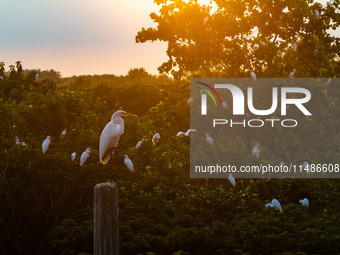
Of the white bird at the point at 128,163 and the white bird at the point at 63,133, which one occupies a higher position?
the white bird at the point at 63,133

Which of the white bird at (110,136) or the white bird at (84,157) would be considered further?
the white bird at (84,157)

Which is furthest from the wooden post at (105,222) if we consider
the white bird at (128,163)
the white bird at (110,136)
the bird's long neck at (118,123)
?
the white bird at (128,163)

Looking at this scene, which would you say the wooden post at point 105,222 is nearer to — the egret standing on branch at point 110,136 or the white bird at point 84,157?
the egret standing on branch at point 110,136

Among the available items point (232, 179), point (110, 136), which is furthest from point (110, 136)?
point (232, 179)

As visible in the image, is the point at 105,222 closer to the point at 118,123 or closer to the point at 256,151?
the point at 118,123

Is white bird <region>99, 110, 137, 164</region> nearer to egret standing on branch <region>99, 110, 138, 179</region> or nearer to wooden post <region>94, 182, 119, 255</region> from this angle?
egret standing on branch <region>99, 110, 138, 179</region>

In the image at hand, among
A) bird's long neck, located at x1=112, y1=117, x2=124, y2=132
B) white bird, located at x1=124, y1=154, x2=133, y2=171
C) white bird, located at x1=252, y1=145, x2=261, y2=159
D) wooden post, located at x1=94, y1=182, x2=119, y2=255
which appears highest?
bird's long neck, located at x1=112, y1=117, x2=124, y2=132

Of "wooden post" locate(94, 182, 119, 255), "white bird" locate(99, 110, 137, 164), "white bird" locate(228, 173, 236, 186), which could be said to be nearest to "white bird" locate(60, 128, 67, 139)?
"white bird" locate(99, 110, 137, 164)

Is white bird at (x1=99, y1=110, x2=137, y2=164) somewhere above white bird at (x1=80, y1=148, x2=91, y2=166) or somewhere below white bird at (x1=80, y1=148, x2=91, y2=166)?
above

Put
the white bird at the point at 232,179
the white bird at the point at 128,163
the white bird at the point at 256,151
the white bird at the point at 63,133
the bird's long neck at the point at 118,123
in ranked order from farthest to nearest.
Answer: the white bird at the point at 256,151 → the white bird at the point at 232,179 → the white bird at the point at 63,133 → the white bird at the point at 128,163 → the bird's long neck at the point at 118,123

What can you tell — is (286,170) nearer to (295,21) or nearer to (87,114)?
(87,114)

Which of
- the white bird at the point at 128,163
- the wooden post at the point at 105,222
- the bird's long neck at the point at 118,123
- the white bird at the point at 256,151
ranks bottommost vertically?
the wooden post at the point at 105,222

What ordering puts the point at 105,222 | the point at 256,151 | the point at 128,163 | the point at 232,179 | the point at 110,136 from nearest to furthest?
→ the point at 105,222, the point at 110,136, the point at 128,163, the point at 232,179, the point at 256,151

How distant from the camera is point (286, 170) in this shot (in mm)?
15781
